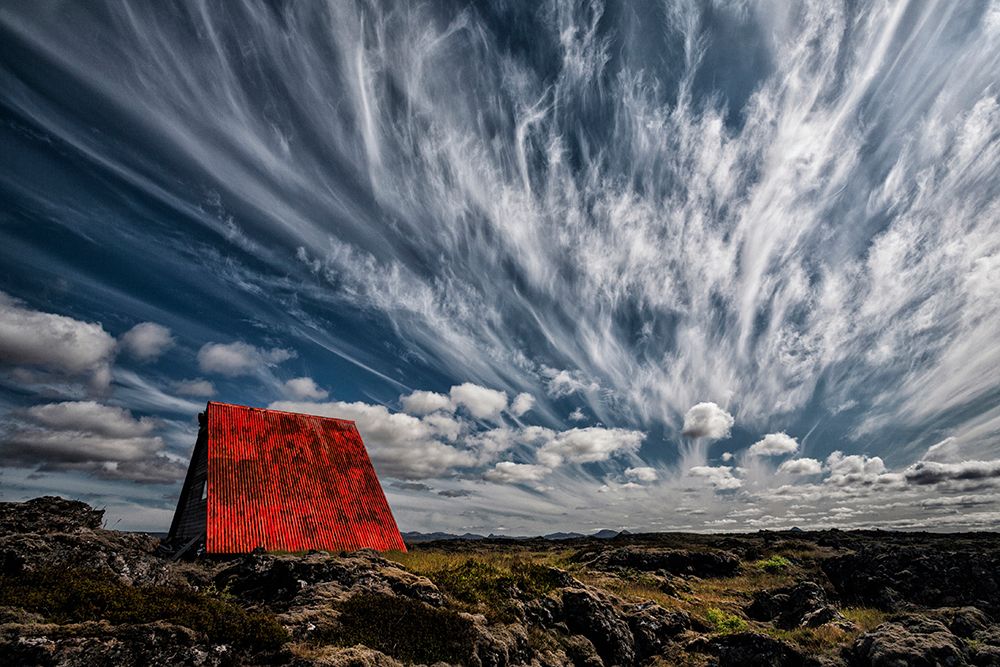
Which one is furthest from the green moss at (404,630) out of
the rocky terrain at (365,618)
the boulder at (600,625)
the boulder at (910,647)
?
the boulder at (910,647)

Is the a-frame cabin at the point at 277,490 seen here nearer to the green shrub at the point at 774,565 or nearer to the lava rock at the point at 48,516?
the lava rock at the point at 48,516

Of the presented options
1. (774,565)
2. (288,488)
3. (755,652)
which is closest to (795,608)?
(755,652)

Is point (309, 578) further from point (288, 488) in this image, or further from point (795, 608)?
point (795, 608)

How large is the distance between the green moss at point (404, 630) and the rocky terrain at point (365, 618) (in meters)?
0.03

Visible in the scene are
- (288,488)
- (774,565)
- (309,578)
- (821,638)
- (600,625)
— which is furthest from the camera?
(774,565)

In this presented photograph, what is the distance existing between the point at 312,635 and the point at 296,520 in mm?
15637

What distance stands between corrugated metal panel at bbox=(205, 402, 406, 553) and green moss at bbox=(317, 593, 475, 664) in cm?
1315

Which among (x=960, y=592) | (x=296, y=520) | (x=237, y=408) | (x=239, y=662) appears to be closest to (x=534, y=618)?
(x=239, y=662)

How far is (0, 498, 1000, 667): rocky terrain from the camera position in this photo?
5.43 metres

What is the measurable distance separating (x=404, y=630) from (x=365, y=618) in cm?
75

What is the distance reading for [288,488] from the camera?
70.7 feet

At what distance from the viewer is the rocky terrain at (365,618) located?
5430 mm

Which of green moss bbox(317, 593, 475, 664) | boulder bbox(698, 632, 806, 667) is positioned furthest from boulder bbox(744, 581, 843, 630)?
green moss bbox(317, 593, 475, 664)

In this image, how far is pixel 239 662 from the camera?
5.62 m
